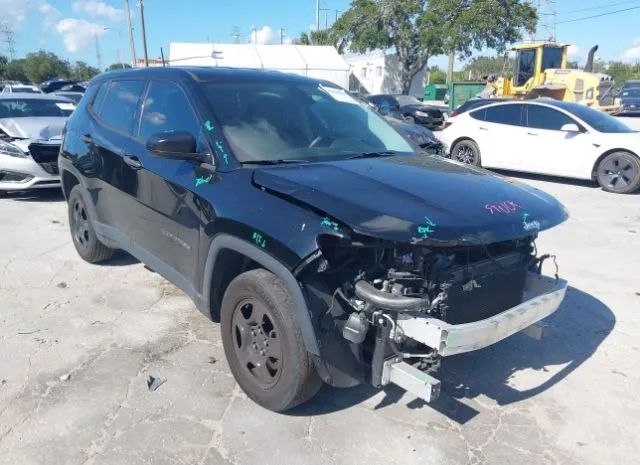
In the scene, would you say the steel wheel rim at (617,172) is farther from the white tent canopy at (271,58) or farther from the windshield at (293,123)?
the white tent canopy at (271,58)

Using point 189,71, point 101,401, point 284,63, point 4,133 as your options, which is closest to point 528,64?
point 284,63

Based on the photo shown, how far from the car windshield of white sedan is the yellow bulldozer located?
9255 millimetres

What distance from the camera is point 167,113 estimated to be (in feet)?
12.1

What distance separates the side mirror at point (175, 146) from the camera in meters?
3.09

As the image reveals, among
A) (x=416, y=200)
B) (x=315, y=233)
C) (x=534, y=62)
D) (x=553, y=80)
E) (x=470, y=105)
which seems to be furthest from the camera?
(x=534, y=62)

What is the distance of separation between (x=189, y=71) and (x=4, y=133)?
618 centimetres

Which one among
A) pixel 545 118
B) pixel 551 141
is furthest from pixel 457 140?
pixel 551 141

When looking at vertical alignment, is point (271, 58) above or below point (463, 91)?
above

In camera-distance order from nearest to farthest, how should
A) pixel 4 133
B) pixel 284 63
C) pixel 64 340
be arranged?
1. pixel 64 340
2. pixel 4 133
3. pixel 284 63

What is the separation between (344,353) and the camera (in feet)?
Result: 8.69

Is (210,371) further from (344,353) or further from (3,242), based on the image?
(3,242)

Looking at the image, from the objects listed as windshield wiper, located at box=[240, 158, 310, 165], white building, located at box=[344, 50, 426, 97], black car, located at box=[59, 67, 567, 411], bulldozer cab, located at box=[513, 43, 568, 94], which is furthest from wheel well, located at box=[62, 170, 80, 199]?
white building, located at box=[344, 50, 426, 97]

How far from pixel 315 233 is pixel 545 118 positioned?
9187 mm

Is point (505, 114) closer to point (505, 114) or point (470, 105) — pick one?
point (505, 114)
